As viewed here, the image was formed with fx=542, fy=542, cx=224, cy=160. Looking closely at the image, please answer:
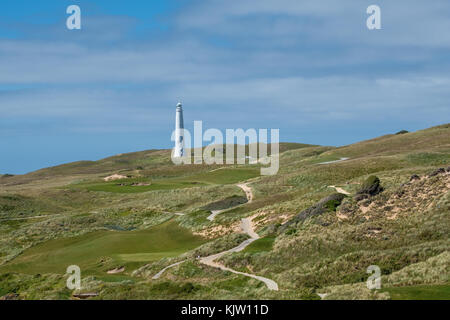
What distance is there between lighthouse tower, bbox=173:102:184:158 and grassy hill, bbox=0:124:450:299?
45101mm

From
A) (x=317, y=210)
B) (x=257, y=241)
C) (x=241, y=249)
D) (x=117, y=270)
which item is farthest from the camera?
(x=317, y=210)

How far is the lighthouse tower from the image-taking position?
460 feet

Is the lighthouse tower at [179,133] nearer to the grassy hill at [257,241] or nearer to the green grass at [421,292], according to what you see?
the grassy hill at [257,241]

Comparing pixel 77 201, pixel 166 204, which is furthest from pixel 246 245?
pixel 77 201

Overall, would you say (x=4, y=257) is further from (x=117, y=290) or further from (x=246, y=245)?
(x=117, y=290)

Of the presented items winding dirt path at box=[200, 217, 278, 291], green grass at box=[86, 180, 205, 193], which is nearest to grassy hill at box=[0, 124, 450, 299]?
winding dirt path at box=[200, 217, 278, 291]

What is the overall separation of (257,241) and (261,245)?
1.35m

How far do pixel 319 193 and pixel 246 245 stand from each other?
68.8ft

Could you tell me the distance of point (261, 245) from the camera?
4734cm

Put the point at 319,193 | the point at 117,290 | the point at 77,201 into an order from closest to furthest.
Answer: the point at 117,290
the point at 319,193
the point at 77,201

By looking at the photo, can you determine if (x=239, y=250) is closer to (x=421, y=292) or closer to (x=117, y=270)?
(x=117, y=270)

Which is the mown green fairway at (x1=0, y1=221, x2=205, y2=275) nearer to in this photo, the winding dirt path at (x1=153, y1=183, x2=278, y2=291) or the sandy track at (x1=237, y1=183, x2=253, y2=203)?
the winding dirt path at (x1=153, y1=183, x2=278, y2=291)

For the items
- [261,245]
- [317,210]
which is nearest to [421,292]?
[261,245]
